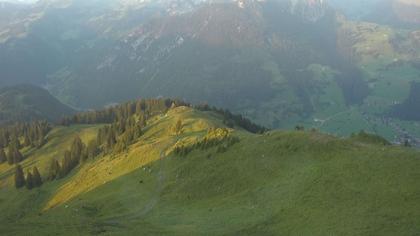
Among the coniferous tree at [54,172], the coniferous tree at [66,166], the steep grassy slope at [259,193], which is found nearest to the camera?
the steep grassy slope at [259,193]

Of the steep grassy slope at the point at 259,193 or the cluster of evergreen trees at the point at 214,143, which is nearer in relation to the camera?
the steep grassy slope at the point at 259,193

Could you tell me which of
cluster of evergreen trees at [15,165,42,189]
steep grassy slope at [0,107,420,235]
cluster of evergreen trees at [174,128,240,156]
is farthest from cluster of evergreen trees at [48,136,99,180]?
cluster of evergreen trees at [174,128,240,156]

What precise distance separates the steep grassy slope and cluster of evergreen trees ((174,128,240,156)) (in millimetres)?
1736

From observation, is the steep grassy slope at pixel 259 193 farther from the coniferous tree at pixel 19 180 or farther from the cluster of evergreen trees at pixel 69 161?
the coniferous tree at pixel 19 180

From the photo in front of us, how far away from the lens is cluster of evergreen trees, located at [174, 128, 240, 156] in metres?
113

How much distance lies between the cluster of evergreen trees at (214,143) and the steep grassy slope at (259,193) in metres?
1.74

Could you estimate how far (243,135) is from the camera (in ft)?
399

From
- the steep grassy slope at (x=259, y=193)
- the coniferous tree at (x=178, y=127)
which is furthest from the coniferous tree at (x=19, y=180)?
the coniferous tree at (x=178, y=127)

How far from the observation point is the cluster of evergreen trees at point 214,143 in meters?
113

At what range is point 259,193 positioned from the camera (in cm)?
8519

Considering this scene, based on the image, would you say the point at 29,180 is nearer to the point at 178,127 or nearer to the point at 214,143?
the point at 178,127

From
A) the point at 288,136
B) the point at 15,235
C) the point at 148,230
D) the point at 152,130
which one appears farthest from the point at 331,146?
the point at 152,130

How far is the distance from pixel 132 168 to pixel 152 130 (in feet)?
198

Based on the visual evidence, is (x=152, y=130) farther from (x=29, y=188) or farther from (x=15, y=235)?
(x=15, y=235)
